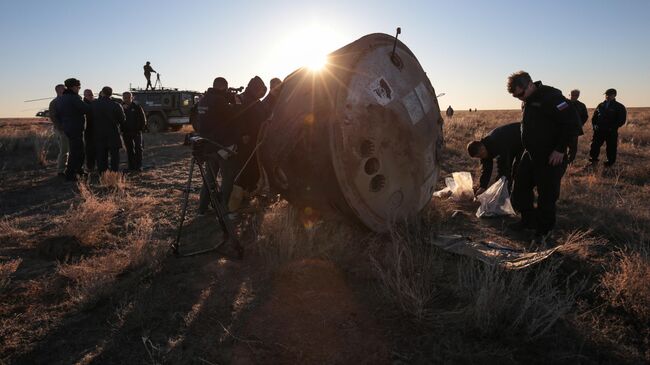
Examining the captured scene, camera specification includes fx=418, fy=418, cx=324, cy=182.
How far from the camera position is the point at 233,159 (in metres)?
5.84

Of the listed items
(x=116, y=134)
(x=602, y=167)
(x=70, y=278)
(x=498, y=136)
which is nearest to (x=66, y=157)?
(x=116, y=134)

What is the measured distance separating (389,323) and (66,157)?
9.16 metres

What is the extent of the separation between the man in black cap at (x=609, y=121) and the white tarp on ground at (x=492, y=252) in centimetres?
762

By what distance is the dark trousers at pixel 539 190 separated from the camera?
4672 mm

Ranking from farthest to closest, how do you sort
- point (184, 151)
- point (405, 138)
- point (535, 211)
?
point (184, 151), point (535, 211), point (405, 138)

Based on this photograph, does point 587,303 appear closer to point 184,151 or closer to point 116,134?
point 116,134

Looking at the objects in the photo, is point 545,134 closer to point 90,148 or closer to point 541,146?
point 541,146

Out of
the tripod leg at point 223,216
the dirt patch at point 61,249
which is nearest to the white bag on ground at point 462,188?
the tripod leg at point 223,216

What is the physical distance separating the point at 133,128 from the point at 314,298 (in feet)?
26.4

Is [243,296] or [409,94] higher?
[409,94]

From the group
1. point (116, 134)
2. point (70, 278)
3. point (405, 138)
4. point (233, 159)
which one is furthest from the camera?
point (116, 134)

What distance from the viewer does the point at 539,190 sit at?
4.81 m

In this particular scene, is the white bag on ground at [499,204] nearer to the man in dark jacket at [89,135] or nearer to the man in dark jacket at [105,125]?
the man in dark jacket at [105,125]

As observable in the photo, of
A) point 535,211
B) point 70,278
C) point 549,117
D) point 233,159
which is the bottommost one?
point 70,278
